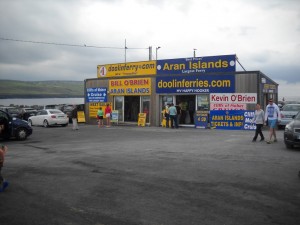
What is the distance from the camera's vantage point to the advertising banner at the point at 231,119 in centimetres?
2105

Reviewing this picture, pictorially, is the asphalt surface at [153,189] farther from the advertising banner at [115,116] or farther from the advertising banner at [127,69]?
the advertising banner at [115,116]

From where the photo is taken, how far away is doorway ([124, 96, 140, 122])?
2693 centimetres

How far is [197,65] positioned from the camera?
2322 cm

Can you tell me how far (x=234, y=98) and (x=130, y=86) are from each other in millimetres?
8734

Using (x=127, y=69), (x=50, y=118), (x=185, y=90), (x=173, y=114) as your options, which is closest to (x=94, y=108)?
(x=50, y=118)

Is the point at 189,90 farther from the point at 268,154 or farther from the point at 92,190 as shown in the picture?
the point at 92,190

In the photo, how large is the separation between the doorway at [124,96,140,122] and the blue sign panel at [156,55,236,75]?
3343 millimetres

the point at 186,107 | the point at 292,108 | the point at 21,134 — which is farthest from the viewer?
the point at 186,107

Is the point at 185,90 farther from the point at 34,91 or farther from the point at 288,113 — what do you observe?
the point at 34,91

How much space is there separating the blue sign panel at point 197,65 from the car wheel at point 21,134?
37.9ft

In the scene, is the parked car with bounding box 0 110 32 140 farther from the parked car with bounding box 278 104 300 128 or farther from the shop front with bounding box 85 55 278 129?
the parked car with bounding box 278 104 300 128

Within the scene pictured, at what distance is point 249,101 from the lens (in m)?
21.0

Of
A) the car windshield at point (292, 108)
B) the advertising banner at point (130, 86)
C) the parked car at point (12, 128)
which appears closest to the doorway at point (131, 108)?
the advertising banner at point (130, 86)

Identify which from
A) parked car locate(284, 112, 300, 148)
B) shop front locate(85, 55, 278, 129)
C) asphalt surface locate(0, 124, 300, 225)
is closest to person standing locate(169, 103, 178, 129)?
shop front locate(85, 55, 278, 129)
